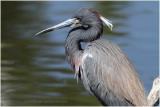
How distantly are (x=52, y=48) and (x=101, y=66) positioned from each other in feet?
16.4

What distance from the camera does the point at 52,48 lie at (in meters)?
10.8

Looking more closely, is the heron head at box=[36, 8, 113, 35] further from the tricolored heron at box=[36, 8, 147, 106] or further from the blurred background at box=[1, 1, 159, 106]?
the blurred background at box=[1, 1, 159, 106]

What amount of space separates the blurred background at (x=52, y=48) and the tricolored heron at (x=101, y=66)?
2.29m

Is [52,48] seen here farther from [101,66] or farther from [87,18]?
[101,66]

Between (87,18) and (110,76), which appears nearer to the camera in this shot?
(110,76)

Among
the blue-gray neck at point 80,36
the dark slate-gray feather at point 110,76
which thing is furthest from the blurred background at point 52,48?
the dark slate-gray feather at point 110,76

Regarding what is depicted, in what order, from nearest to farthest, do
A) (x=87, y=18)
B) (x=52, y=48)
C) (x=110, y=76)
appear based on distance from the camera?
(x=110, y=76), (x=87, y=18), (x=52, y=48)

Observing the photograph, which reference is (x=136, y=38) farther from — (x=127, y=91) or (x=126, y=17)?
(x=127, y=91)

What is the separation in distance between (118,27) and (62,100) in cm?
402

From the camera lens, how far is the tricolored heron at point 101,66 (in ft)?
18.9

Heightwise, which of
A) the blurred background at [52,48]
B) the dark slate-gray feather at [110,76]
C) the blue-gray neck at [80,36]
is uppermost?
the blue-gray neck at [80,36]

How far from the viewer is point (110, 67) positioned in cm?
584

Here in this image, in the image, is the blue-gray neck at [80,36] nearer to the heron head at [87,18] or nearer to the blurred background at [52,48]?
the heron head at [87,18]

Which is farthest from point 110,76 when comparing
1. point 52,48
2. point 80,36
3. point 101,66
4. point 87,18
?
point 52,48
